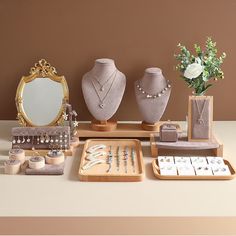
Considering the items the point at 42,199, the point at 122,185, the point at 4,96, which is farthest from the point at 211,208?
the point at 4,96

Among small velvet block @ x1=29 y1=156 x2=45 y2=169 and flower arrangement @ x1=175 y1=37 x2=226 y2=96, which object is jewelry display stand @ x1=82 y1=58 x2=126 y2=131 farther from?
small velvet block @ x1=29 y1=156 x2=45 y2=169

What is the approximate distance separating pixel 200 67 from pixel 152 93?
0.21 metres

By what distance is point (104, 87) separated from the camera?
7.22 ft

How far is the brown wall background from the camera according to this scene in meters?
2.29

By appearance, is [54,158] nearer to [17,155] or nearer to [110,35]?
[17,155]

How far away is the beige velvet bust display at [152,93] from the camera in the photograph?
7.20 feet

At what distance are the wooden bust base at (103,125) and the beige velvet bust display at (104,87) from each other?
1.2 inches

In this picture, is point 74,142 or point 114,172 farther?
point 74,142

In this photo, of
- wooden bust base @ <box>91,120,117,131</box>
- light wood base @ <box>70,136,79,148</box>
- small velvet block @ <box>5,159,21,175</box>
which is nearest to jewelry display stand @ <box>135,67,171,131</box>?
wooden bust base @ <box>91,120,117,131</box>

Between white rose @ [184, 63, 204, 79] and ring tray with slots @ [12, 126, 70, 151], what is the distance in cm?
46

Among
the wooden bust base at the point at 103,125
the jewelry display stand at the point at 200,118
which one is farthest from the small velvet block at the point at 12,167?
the jewelry display stand at the point at 200,118

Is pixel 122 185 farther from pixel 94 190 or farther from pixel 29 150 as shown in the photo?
pixel 29 150

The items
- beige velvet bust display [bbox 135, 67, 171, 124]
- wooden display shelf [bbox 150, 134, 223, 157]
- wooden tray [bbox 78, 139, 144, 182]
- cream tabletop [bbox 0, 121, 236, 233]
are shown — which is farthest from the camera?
beige velvet bust display [bbox 135, 67, 171, 124]

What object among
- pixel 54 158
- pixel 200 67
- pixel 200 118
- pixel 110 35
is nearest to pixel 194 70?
pixel 200 67
